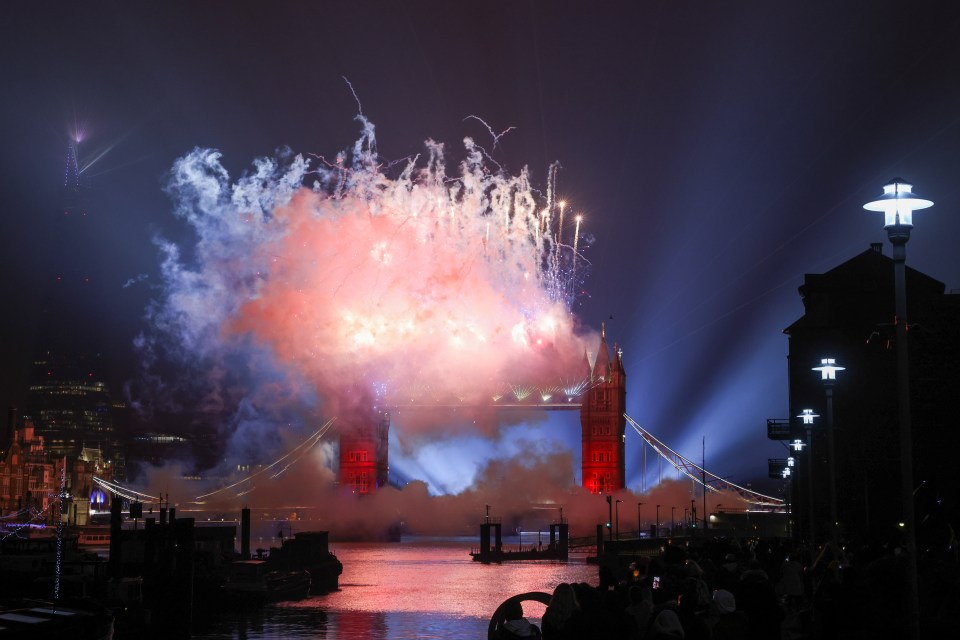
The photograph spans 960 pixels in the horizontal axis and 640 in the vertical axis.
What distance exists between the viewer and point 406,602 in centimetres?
6350

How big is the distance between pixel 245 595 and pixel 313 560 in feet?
62.9

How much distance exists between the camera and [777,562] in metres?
26.7

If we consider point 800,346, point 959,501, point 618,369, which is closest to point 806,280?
point 800,346

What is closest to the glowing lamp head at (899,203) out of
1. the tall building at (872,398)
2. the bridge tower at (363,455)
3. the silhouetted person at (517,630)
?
the silhouetted person at (517,630)

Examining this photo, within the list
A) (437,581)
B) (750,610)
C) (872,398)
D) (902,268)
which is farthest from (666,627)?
(437,581)

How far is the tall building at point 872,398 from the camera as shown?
148 feet

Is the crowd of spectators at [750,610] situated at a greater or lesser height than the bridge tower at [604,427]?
lesser

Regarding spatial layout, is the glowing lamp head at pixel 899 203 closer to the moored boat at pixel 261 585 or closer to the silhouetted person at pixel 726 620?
the silhouetted person at pixel 726 620

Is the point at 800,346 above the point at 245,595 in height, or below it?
above

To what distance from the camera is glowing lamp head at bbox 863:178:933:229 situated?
14461 mm

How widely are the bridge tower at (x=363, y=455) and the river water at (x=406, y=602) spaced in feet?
117

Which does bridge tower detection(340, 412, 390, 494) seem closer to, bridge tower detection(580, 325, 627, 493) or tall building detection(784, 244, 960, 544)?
bridge tower detection(580, 325, 627, 493)

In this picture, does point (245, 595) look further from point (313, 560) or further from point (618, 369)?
point (618, 369)

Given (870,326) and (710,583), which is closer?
(710,583)
